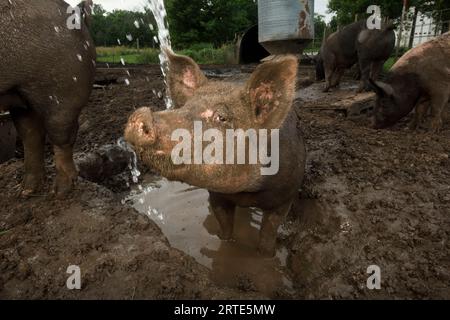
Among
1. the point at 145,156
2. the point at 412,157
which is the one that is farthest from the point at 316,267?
the point at 412,157

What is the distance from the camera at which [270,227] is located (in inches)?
116

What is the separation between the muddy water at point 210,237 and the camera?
2.81m

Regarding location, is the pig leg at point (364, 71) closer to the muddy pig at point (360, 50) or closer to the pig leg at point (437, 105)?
the muddy pig at point (360, 50)

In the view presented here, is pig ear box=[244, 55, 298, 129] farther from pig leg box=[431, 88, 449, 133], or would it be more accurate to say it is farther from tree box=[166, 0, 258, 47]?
tree box=[166, 0, 258, 47]

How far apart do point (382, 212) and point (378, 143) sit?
1688mm

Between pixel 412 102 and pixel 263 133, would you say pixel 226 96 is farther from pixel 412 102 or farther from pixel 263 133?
pixel 412 102

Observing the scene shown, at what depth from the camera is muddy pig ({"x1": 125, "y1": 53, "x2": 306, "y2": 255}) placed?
1896 mm

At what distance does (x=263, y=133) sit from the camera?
7.57 feet

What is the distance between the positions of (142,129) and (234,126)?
0.66m

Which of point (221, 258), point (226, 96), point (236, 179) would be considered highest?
point (226, 96)

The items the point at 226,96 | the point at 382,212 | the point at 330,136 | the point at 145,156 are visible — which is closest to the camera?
the point at 145,156

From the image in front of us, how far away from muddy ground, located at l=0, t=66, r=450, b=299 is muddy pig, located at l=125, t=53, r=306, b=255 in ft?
1.87

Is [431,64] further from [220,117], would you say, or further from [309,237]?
[220,117]

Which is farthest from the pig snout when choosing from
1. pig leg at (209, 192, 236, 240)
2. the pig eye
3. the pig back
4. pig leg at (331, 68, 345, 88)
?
pig leg at (331, 68, 345, 88)
